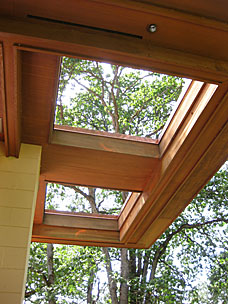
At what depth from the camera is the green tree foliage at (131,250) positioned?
22.3 ft

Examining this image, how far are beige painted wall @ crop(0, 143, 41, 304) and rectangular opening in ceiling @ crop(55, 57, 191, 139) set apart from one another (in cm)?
434

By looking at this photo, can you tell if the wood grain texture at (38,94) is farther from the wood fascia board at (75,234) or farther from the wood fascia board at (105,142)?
the wood fascia board at (75,234)

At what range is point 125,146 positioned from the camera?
2844 mm

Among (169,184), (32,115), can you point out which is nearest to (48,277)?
(169,184)

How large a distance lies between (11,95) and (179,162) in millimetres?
1474

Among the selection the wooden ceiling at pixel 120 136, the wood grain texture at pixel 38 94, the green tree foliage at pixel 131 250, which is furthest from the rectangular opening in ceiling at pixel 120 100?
the wood grain texture at pixel 38 94

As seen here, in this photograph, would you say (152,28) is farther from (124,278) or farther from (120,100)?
(120,100)

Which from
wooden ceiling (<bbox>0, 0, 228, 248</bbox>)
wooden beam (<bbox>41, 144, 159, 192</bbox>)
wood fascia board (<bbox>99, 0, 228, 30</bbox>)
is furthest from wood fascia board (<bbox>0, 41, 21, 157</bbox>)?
wood fascia board (<bbox>99, 0, 228, 30</bbox>)

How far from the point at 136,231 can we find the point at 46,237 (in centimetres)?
109

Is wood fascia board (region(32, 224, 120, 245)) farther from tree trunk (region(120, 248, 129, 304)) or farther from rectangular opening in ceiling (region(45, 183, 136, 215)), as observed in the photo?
rectangular opening in ceiling (region(45, 183, 136, 215))

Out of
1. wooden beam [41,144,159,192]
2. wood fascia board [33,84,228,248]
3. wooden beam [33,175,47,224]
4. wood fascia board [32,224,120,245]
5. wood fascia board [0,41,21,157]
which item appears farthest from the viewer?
wood fascia board [32,224,120,245]

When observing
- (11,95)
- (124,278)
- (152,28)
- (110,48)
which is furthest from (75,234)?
(124,278)

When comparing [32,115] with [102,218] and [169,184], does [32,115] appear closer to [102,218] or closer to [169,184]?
[169,184]

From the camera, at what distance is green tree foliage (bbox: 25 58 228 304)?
6809 millimetres
